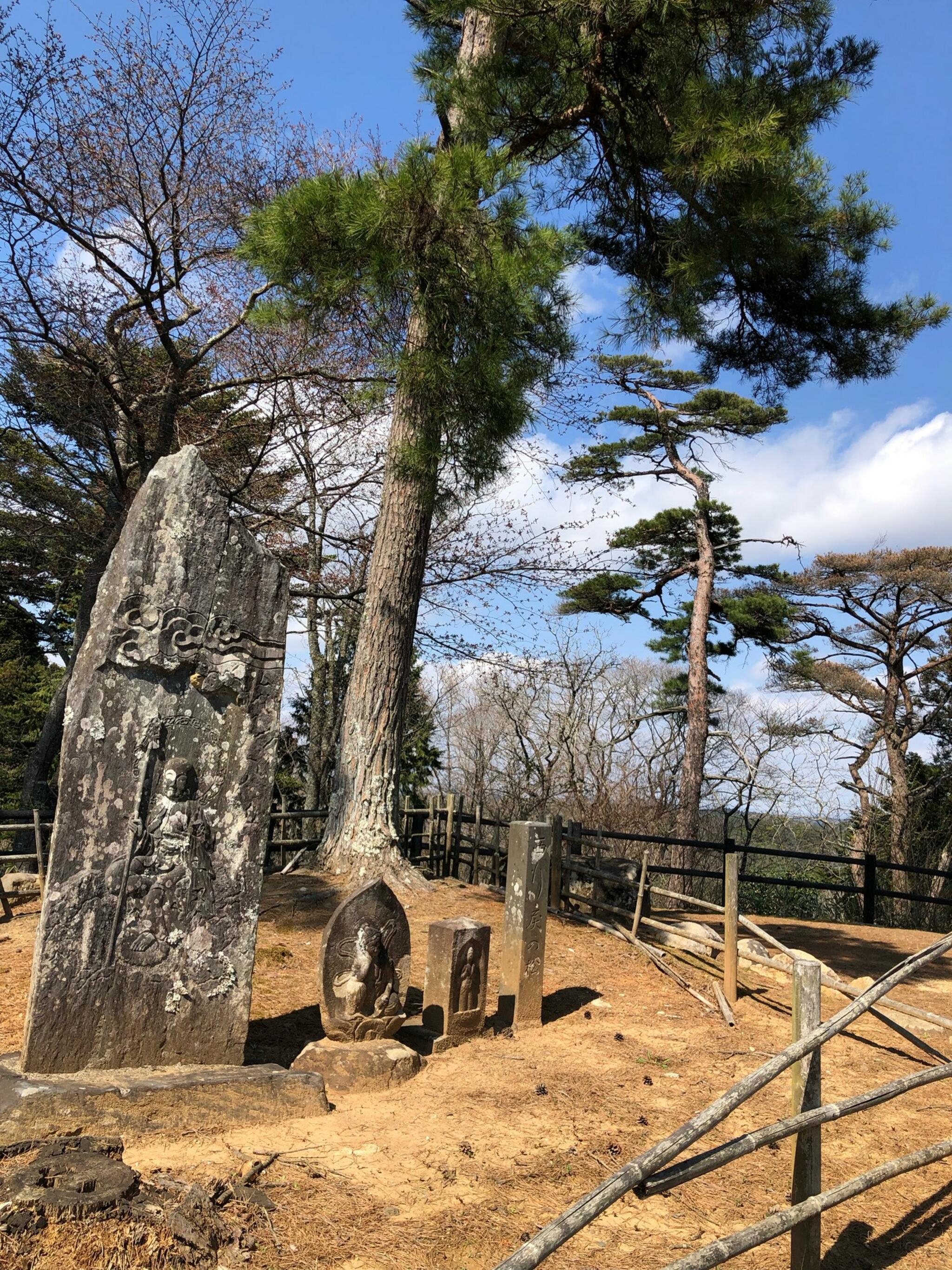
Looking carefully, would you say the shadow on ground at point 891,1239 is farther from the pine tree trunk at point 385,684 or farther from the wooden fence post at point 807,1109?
the pine tree trunk at point 385,684

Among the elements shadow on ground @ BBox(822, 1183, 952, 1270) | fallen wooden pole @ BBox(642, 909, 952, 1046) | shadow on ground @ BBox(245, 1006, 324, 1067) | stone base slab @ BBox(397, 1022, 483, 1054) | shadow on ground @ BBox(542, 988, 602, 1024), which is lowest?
shadow on ground @ BBox(822, 1183, 952, 1270)

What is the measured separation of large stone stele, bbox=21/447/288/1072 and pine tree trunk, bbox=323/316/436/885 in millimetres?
3323

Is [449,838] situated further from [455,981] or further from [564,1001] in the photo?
[455,981]

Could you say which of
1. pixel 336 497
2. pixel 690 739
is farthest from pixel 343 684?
pixel 690 739

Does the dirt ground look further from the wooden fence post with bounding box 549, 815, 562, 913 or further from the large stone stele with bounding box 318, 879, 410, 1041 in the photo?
the wooden fence post with bounding box 549, 815, 562, 913

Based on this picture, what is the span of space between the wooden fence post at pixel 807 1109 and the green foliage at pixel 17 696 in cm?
1564

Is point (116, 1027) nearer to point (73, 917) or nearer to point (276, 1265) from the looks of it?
point (73, 917)

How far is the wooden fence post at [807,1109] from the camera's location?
279 cm

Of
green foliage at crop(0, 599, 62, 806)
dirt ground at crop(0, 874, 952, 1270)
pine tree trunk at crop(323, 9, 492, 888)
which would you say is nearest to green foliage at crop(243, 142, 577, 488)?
pine tree trunk at crop(323, 9, 492, 888)

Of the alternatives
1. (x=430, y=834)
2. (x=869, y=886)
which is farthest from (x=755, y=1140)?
(x=869, y=886)

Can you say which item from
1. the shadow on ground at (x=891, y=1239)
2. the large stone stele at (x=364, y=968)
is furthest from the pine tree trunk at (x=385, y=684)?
the shadow on ground at (x=891, y=1239)

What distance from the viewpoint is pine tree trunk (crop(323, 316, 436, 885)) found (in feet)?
23.9

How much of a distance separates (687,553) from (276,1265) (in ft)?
46.2

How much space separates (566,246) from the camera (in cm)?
625
